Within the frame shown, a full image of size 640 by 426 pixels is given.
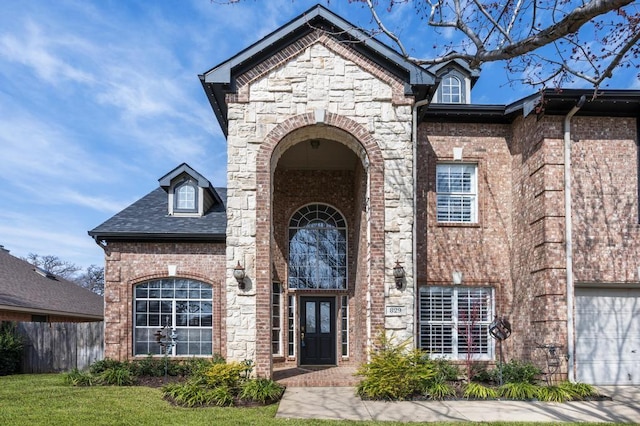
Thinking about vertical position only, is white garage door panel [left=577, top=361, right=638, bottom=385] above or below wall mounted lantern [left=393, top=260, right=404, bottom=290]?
below

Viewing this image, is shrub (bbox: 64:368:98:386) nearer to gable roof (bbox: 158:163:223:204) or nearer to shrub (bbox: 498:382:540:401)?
gable roof (bbox: 158:163:223:204)

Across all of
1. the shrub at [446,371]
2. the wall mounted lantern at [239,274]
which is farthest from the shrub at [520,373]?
the wall mounted lantern at [239,274]

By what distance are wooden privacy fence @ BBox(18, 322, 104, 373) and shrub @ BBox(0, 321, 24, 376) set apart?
0.22 metres

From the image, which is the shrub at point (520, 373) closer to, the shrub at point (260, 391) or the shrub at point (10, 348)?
the shrub at point (260, 391)

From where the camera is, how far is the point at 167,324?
15.0 metres

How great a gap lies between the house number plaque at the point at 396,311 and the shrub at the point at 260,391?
2.77 meters

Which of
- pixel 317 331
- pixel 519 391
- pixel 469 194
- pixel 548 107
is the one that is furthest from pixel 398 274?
pixel 548 107

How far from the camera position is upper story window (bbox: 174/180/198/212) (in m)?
16.4

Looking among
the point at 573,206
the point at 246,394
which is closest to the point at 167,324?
the point at 246,394

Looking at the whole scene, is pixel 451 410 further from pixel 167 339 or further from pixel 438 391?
pixel 167 339

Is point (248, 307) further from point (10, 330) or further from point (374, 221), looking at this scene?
point (10, 330)

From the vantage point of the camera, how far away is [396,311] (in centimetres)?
1124

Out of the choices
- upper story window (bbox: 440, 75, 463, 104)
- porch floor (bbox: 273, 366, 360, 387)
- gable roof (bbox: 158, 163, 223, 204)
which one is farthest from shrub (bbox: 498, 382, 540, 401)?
gable roof (bbox: 158, 163, 223, 204)

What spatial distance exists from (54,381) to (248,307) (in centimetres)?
595
